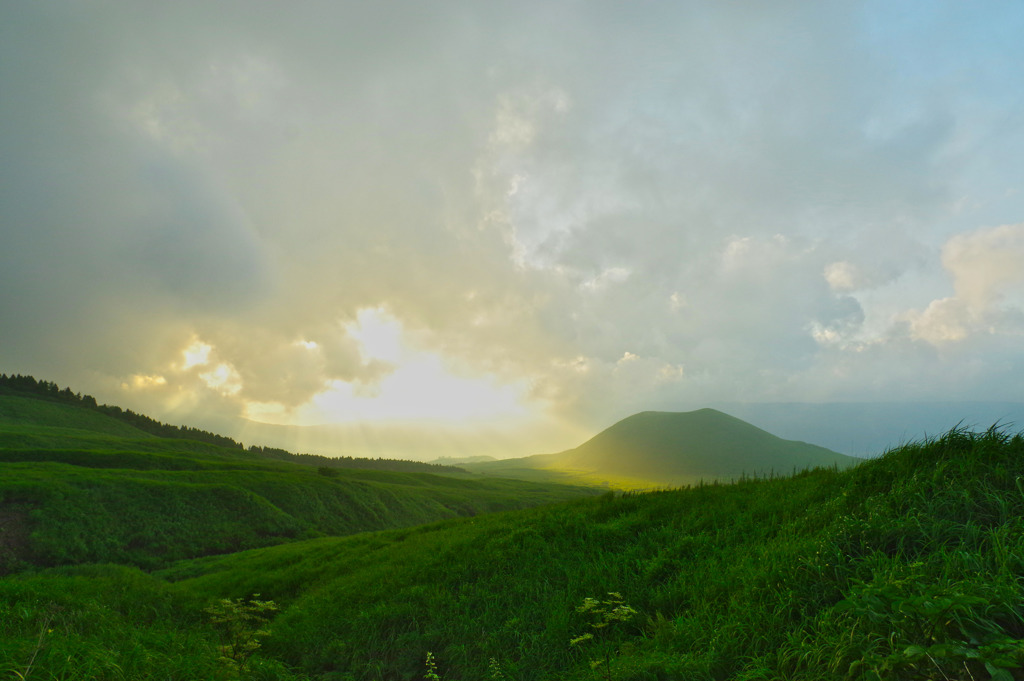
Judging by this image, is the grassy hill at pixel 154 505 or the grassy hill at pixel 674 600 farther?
the grassy hill at pixel 154 505

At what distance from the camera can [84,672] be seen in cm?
680

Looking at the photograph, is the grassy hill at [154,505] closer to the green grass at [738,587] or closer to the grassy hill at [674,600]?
the grassy hill at [674,600]

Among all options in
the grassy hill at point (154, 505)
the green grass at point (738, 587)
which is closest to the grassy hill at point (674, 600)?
the green grass at point (738, 587)

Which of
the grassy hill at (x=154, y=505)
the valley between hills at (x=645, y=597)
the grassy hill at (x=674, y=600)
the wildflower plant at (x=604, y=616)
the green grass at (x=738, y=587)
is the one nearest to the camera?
the green grass at (x=738, y=587)

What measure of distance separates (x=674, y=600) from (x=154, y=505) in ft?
178

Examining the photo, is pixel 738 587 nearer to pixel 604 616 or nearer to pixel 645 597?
pixel 645 597

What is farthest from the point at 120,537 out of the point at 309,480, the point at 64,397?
the point at 64,397

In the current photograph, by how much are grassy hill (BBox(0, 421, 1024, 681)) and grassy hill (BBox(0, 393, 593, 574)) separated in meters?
27.2

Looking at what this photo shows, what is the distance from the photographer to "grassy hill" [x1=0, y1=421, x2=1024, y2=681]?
18.5 ft

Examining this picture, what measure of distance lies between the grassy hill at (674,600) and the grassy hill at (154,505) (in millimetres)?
27223

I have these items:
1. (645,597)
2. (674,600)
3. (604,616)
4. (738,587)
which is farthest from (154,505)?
(738,587)

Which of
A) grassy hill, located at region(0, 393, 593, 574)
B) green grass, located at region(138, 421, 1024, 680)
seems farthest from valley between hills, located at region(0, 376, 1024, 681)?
grassy hill, located at region(0, 393, 593, 574)

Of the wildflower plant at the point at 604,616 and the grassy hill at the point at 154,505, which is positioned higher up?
the wildflower plant at the point at 604,616

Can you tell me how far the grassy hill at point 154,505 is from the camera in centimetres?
3597
